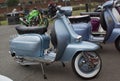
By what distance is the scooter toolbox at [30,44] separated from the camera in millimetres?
6527

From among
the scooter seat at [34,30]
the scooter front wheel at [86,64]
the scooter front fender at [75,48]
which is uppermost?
the scooter seat at [34,30]

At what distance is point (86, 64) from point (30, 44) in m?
1.16

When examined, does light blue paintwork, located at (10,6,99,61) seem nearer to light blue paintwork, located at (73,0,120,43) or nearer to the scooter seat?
the scooter seat

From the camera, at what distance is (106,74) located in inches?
253

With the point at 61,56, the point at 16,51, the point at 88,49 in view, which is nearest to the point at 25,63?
the point at 16,51

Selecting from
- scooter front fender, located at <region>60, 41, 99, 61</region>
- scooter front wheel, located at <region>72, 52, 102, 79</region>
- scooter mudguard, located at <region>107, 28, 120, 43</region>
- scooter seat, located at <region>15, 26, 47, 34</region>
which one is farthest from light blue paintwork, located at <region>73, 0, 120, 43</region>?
scooter front wheel, located at <region>72, 52, 102, 79</region>

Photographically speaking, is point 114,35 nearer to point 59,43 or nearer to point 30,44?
point 59,43

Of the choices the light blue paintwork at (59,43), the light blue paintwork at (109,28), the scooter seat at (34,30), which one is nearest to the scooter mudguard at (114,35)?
the light blue paintwork at (109,28)

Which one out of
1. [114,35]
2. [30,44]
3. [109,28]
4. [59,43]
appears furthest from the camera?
[109,28]

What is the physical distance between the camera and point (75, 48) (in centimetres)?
609

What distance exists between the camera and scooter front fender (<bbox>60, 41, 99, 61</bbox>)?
596cm

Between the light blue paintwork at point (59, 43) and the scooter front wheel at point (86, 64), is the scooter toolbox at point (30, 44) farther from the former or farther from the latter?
the scooter front wheel at point (86, 64)

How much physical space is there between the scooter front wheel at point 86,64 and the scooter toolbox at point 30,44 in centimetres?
81

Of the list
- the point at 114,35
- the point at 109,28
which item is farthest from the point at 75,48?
the point at 109,28
